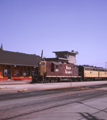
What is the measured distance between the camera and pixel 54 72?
111 ft

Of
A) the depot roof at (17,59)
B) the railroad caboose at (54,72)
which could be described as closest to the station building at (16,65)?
the depot roof at (17,59)

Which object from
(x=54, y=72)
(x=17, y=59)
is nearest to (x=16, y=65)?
(x=17, y=59)

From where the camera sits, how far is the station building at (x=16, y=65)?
36156 millimetres

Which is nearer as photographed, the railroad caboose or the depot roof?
the railroad caboose

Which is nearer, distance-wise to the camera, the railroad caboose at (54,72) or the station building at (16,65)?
the railroad caboose at (54,72)

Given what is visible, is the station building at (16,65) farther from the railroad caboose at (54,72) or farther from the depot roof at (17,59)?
the railroad caboose at (54,72)

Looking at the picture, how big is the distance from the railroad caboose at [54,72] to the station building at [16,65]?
7.57 m

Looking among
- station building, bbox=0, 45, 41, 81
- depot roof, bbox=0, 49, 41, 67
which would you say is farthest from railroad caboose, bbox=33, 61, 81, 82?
depot roof, bbox=0, 49, 41, 67

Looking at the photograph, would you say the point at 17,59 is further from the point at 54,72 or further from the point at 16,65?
the point at 54,72

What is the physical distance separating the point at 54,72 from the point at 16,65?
9155mm

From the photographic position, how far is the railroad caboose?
105 feet

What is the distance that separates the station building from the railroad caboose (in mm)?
7565

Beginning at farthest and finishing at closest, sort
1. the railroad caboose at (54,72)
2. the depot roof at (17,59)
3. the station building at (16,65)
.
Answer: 1. the depot roof at (17,59)
2. the station building at (16,65)
3. the railroad caboose at (54,72)

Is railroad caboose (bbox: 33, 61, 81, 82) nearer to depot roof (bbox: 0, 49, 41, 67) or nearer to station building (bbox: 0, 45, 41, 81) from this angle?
station building (bbox: 0, 45, 41, 81)
